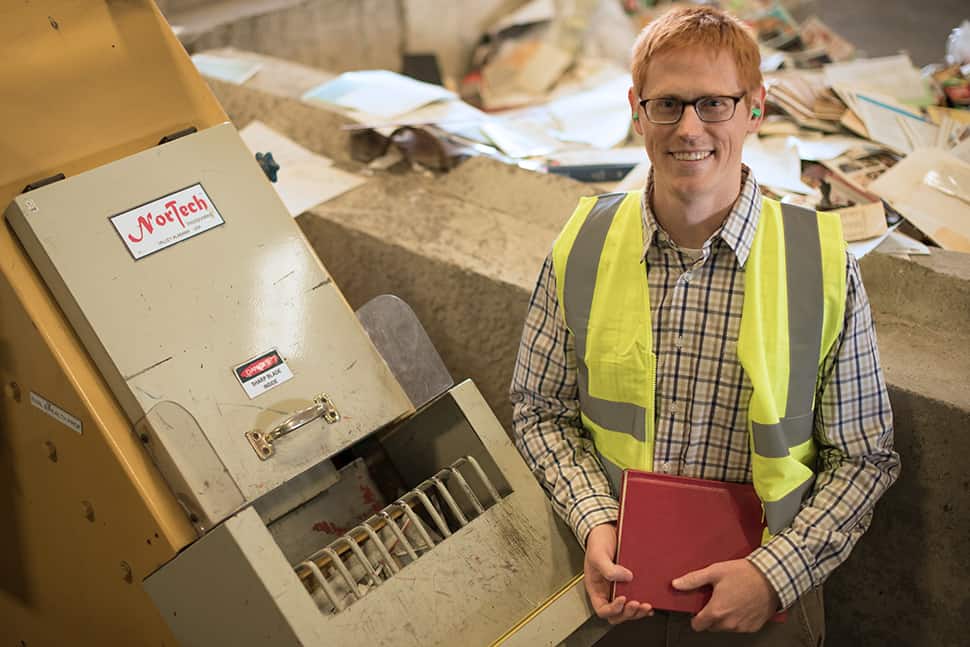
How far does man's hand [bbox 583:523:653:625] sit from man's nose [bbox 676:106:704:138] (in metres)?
0.60

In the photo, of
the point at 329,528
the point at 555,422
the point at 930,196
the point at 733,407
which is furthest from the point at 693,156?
the point at 930,196

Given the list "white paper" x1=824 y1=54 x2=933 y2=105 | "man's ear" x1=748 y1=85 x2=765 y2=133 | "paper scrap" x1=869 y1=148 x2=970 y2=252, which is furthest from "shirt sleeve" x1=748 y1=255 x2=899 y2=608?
"white paper" x1=824 y1=54 x2=933 y2=105

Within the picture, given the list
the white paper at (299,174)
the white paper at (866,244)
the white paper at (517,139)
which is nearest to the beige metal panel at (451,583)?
the white paper at (866,244)

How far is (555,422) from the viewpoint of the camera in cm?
162

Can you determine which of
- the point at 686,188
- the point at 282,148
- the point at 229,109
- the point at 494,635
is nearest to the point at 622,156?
the point at 282,148

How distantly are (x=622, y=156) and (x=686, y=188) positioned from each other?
4.89 ft

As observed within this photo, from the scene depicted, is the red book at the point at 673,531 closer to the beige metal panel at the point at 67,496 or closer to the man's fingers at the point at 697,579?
the man's fingers at the point at 697,579

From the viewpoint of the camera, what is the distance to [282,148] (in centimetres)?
287

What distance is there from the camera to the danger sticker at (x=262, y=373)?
4.95 feet

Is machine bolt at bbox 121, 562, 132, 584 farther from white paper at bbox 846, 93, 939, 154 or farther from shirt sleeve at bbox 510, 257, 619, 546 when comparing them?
white paper at bbox 846, 93, 939, 154

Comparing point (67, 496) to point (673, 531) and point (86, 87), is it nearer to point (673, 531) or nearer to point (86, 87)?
point (86, 87)

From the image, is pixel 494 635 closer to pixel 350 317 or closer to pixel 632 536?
pixel 632 536

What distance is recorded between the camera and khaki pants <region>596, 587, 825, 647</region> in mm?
1533

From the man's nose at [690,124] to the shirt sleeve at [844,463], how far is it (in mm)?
297
